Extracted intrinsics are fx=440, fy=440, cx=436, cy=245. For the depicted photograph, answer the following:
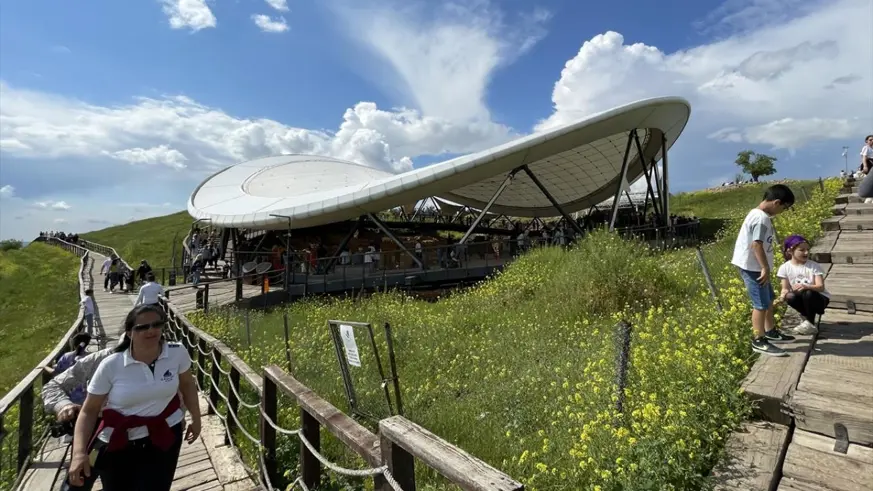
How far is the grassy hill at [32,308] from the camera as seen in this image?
41.7 ft

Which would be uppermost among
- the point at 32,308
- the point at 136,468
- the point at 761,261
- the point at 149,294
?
the point at 761,261

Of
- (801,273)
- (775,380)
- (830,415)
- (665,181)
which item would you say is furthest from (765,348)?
(665,181)

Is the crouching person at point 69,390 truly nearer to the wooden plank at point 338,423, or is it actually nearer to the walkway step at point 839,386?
the wooden plank at point 338,423

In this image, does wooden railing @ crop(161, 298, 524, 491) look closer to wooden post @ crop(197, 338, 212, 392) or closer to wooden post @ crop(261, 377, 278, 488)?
wooden post @ crop(261, 377, 278, 488)

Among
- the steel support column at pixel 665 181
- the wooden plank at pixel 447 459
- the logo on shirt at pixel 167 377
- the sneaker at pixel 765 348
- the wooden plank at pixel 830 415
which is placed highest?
the steel support column at pixel 665 181

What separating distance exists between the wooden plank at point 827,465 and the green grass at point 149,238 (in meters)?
31.3

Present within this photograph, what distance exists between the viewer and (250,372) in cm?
407

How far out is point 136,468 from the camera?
2.74 meters

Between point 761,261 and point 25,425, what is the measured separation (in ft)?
23.6

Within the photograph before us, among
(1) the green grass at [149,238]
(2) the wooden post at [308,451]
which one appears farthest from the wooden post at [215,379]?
(1) the green grass at [149,238]

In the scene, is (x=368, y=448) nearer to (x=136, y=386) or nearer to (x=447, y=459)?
(x=447, y=459)

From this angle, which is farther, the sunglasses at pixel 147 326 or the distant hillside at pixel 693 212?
the distant hillside at pixel 693 212

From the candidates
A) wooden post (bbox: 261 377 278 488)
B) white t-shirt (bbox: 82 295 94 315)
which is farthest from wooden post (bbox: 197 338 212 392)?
white t-shirt (bbox: 82 295 94 315)

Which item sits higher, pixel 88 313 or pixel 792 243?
pixel 792 243
